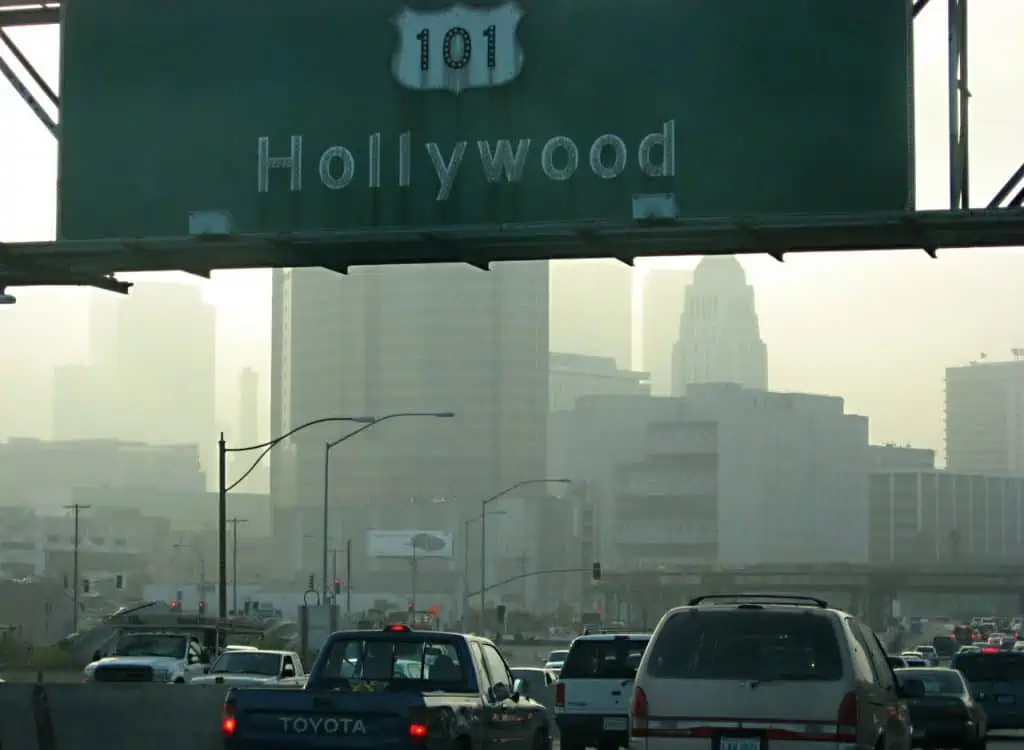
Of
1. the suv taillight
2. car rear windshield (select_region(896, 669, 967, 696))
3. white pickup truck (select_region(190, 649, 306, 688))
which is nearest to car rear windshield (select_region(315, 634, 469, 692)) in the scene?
the suv taillight

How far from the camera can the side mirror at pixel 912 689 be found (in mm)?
16984

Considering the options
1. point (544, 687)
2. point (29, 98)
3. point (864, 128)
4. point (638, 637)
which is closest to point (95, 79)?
point (29, 98)

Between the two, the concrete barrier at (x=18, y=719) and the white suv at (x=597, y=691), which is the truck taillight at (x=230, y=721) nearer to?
the concrete barrier at (x=18, y=719)

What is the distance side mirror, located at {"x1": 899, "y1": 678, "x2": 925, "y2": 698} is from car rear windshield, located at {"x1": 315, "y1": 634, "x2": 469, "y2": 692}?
394 centimetres

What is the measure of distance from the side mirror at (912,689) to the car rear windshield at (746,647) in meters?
2.16

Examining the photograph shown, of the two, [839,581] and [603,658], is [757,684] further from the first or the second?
[839,581]

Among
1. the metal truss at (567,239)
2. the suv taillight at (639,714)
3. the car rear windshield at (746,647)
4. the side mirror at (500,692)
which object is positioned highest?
the metal truss at (567,239)

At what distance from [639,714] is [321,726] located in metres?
2.62

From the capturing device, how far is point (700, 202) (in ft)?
55.6

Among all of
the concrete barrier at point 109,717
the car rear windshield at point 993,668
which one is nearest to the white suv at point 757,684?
the concrete barrier at point 109,717

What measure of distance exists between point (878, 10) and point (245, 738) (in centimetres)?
829

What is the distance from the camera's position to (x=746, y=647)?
15.3 metres

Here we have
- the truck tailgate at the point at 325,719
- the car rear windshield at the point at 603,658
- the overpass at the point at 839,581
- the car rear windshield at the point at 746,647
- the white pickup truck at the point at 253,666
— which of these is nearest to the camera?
the car rear windshield at the point at 746,647

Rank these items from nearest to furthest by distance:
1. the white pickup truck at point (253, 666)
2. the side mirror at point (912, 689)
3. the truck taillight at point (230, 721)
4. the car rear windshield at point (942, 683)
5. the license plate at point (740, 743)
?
the license plate at point (740, 743), the truck taillight at point (230, 721), the side mirror at point (912, 689), the car rear windshield at point (942, 683), the white pickup truck at point (253, 666)
